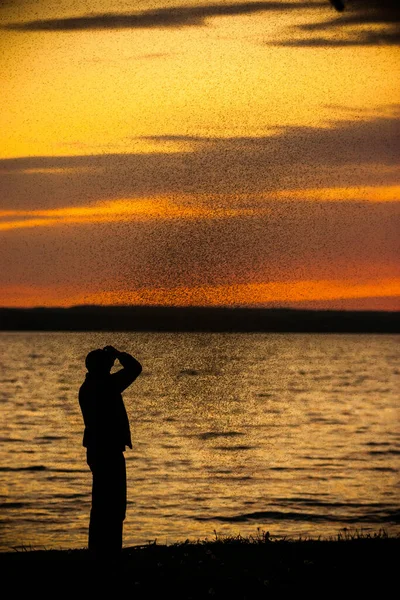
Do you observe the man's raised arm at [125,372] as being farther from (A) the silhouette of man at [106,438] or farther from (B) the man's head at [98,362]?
(B) the man's head at [98,362]

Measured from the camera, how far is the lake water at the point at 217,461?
2369 cm

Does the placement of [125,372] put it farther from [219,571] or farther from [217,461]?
[217,461]

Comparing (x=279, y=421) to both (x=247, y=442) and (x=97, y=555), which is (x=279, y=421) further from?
(x=97, y=555)

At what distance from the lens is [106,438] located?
9523mm

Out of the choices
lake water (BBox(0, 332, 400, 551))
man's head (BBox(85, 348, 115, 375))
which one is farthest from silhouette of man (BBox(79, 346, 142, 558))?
lake water (BBox(0, 332, 400, 551))

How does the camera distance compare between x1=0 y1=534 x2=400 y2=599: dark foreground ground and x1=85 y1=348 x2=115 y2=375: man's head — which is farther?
x1=85 y1=348 x2=115 y2=375: man's head

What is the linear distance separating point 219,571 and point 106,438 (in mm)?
1593

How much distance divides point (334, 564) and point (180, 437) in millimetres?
37149

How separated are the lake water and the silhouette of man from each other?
34.8 feet

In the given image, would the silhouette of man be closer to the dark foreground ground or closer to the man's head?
the man's head

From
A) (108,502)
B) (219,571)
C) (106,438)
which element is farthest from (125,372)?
(219,571)

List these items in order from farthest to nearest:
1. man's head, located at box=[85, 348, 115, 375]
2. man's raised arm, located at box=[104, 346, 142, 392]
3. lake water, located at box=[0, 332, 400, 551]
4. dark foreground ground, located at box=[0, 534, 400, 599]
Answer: lake water, located at box=[0, 332, 400, 551]
man's raised arm, located at box=[104, 346, 142, 392]
man's head, located at box=[85, 348, 115, 375]
dark foreground ground, located at box=[0, 534, 400, 599]

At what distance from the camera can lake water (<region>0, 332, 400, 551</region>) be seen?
23.7 m

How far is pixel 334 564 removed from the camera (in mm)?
9828
